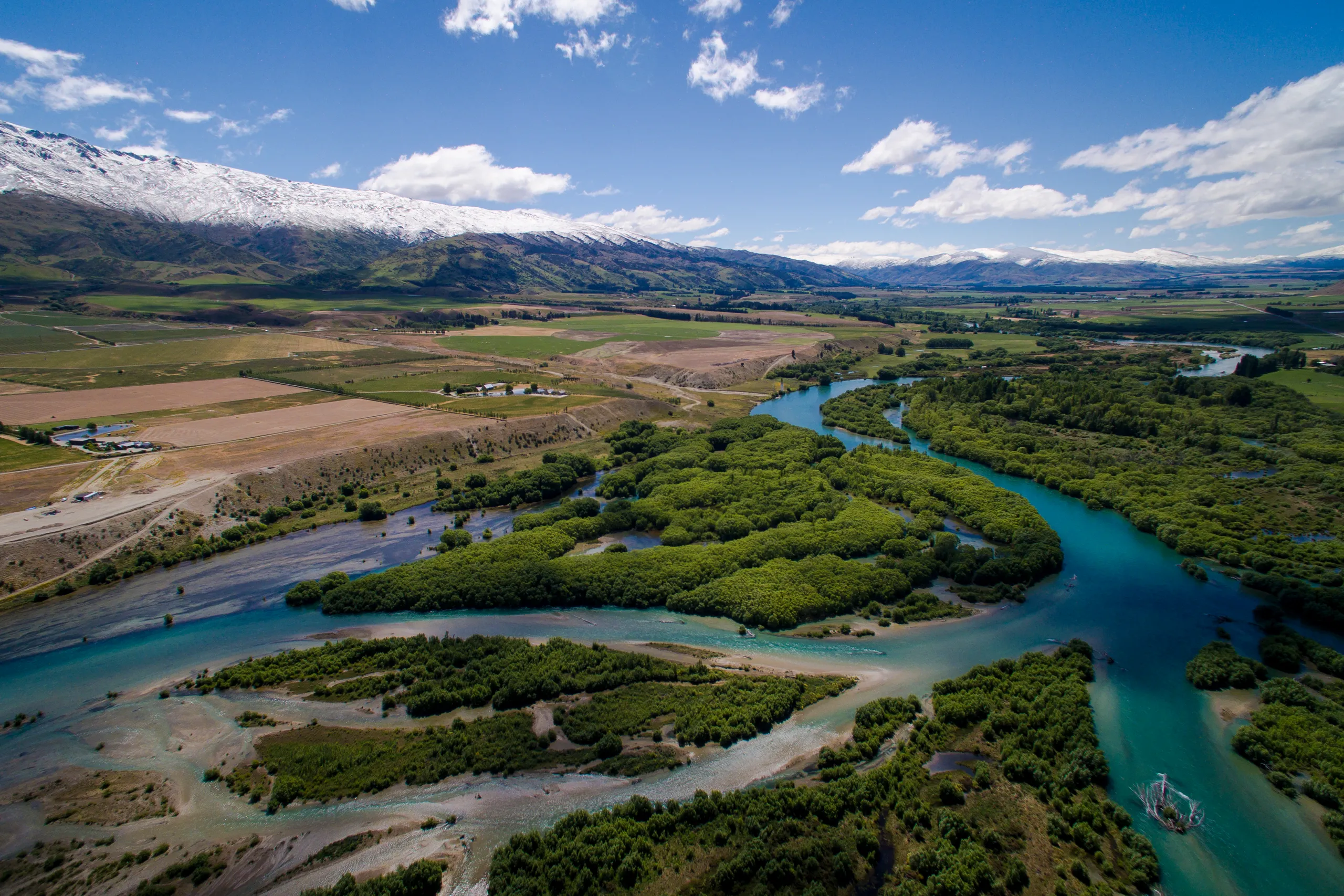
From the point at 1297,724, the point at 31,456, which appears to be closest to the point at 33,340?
the point at 31,456

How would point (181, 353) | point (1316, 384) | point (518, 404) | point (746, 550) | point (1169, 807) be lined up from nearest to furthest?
1. point (1169, 807)
2. point (746, 550)
3. point (518, 404)
4. point (1316, 384)
5. point (181, 353)

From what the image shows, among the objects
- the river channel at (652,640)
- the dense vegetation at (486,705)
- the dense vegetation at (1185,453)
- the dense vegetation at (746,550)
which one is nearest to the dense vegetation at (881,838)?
the river channel at (652,640)

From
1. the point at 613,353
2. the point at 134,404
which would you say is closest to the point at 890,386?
the point at 613,353

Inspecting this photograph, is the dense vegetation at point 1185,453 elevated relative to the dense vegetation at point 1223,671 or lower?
elevated

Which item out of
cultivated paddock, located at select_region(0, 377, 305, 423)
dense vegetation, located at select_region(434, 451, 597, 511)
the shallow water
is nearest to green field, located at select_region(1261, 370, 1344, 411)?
the shallow water

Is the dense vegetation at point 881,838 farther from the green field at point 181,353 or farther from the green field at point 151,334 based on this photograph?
the green field at point 151,334

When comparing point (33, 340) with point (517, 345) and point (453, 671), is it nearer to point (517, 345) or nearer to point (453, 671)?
point (517, 345)

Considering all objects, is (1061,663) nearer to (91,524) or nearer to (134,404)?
(91,524)
